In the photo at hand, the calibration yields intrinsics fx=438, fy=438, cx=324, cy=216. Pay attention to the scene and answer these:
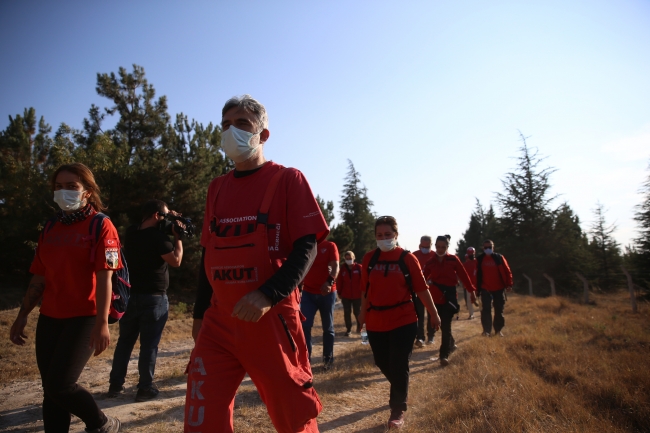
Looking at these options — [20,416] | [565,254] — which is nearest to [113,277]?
[20,416]

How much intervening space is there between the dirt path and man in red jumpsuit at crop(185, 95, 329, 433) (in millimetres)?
2509

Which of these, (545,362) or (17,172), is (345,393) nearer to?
(545,362)

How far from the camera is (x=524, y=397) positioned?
184 inches

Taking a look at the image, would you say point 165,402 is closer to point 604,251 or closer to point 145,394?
point 145,394

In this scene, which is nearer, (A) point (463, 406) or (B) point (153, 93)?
(A) point (463, 406)

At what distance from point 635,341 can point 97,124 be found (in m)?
20.2

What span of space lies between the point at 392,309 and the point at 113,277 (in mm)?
2838

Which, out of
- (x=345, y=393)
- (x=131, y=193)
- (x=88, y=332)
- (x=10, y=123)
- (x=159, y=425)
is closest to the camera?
(x=88, y=332)

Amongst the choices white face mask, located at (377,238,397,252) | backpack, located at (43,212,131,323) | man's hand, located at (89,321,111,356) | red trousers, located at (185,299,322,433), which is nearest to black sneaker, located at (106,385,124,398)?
backpack, located at (43,212,131,323)

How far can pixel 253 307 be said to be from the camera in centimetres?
198

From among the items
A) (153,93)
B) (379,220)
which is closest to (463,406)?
(379,220)

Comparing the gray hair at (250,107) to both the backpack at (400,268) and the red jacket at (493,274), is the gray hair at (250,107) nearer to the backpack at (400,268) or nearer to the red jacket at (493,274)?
the backpack at (400,268)

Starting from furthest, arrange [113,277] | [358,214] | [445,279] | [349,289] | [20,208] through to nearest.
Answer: [358,214], [20,208], [349,289], [445,279], [113,277]

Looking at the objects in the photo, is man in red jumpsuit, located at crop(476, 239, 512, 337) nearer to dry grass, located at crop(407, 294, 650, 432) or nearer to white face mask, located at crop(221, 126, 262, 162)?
dry grass, located at crop(407, 294, 650, 432)
